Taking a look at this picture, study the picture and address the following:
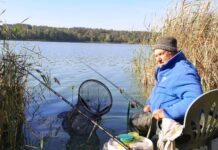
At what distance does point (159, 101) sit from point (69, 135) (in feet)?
7.76

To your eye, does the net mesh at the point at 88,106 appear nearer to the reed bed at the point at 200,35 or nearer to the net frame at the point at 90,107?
the net frame at the point at 90,107

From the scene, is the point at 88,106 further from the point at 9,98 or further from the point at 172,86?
the point at 172,86

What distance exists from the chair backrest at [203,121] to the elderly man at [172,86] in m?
0.16

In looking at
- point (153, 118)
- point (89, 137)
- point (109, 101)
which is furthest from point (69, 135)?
point (153, 118)

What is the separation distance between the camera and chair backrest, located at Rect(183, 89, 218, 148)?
3094mm

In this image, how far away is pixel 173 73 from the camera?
362 centimetres

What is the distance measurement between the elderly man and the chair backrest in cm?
16

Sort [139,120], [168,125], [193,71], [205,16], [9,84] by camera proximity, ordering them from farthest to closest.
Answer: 1. [205,16]
2. [9,84]
3. [139,120]
4. [193,71]
5. [168,125]

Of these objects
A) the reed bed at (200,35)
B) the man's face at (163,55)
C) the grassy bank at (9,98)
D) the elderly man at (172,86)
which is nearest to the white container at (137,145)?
the elderly man at (172,86)

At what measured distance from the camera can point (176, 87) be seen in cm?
353

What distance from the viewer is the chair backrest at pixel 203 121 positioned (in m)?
3.09

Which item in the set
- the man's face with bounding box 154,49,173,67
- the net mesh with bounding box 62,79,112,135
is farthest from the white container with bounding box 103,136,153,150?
the net mesh with bounding box 62,79,112,135

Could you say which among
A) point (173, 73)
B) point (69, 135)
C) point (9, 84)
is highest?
point (173, 73)

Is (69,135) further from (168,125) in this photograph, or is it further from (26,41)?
(168,125)
